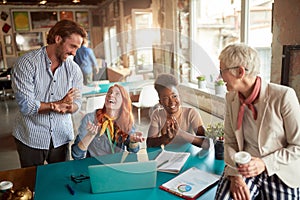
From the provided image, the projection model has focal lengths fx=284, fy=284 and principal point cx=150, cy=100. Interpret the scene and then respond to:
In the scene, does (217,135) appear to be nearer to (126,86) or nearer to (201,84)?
(201,84)

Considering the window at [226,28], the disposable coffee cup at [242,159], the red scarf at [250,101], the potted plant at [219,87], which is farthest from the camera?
the potted plant at [219,87]

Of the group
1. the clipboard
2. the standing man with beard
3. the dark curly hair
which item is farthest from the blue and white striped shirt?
the clipboard

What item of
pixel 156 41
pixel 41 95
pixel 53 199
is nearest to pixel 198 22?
pixel 156 41

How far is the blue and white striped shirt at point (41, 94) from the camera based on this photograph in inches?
61.7

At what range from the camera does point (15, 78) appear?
156cm

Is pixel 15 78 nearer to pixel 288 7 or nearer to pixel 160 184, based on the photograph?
pixel 160 184

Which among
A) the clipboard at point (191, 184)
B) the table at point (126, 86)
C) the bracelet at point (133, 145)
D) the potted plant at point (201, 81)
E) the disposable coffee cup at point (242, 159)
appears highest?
the table at point (126, 86)

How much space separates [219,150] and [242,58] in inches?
24.5

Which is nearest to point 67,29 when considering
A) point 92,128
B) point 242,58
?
point 92,128

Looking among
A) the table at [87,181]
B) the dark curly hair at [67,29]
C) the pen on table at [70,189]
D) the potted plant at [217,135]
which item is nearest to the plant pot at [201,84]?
the potted plant at [217,135]

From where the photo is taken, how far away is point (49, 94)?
1.67 meters

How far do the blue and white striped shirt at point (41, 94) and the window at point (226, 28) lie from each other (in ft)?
2.52

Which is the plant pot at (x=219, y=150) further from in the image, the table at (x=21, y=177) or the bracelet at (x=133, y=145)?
the table at (x=21, y=177)

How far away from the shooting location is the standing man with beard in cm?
155
